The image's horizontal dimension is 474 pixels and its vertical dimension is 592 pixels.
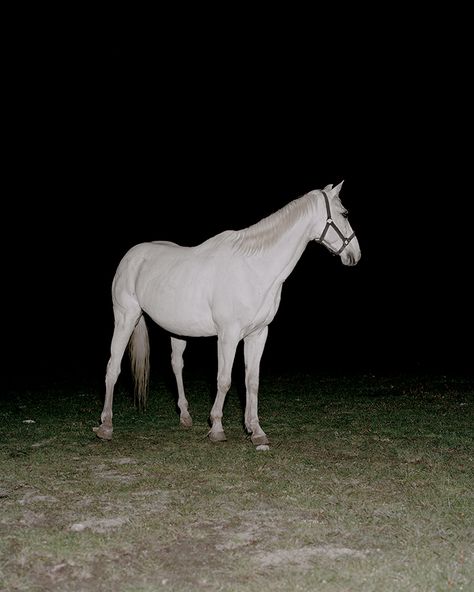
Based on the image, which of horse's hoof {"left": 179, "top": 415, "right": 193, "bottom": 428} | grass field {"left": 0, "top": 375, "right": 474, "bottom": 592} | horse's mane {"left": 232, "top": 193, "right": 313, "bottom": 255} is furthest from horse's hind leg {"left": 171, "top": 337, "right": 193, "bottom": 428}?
horse's mane {"left": 232, "top": 193, "right": 313, "bottom": 255}

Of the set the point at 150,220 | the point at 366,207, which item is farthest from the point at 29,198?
the point at 366,207

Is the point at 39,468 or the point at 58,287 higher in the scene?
the point at 39,468

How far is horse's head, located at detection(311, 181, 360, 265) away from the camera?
6414mm

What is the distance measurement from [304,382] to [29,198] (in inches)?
1731

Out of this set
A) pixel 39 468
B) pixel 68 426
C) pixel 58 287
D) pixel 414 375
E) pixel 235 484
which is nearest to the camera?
pixel 235 484

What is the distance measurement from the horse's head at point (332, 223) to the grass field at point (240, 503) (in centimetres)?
197

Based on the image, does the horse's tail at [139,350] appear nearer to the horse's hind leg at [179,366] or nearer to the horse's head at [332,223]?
the horse's hind leg at [179,366]

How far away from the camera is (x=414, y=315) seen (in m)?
25.5

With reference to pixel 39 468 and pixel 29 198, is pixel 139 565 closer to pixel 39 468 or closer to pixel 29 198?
pixel 39 468

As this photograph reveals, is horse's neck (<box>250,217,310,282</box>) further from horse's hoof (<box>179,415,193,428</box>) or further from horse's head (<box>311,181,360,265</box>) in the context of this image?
horse's hoof (<box>179,415,193,428</box>)

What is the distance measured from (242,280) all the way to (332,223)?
105 centimetres

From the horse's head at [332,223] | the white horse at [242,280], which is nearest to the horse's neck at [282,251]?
the white horse at [242,280]

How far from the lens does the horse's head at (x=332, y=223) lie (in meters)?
6.41

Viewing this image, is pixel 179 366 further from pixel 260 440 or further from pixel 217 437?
pixel 260 440
